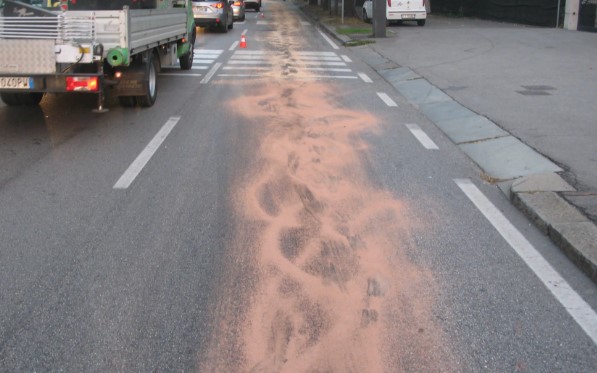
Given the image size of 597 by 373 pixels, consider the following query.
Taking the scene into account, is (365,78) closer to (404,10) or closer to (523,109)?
(523,109)

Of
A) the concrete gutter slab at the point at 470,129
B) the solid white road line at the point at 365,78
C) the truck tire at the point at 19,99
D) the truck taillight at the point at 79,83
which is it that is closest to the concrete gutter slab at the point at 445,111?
the concrete gutter slab at the point at 470,129

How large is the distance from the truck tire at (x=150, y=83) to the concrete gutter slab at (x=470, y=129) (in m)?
4.51

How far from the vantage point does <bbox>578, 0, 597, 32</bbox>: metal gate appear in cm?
2336

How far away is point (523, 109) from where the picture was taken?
9.98 m

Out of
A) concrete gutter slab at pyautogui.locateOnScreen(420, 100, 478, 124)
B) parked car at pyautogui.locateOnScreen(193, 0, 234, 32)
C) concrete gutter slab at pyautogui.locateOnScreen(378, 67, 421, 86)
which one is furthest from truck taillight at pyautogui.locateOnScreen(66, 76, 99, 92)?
parked car at pyautogui.locateOnScreen(193, 0, 234, 32)

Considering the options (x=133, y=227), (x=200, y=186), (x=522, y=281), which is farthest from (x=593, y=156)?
(x=133, y=227)

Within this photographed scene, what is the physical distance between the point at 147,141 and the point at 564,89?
24.9ft

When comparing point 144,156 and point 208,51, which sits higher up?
point 208,51

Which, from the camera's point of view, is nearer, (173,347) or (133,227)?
(173,347)

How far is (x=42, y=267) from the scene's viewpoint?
15.3ft

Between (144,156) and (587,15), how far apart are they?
2138 centimetres

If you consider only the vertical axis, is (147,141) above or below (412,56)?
below

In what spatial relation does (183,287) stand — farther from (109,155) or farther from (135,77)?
(135,77)

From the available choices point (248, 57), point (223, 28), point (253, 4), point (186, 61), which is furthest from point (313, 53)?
point (253, 4)
